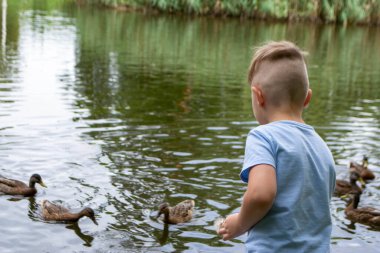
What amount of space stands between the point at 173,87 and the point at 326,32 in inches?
818

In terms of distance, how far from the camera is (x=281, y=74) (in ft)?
9.34

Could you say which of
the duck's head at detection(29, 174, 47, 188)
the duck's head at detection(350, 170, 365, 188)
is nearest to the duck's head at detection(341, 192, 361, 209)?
the duck's head at detection(350, 170, 365, 188)

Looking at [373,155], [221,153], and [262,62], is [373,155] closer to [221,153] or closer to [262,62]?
[221,153]

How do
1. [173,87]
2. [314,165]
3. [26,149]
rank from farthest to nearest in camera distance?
1. [173,87]
2. [26,149]
3. [314,165]

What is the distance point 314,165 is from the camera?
111 inches

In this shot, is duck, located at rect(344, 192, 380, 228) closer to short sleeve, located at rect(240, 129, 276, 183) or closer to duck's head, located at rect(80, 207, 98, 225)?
duck's head, located at rect(80, 207, 98, 225)

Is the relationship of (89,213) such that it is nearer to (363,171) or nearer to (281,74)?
(363,171)

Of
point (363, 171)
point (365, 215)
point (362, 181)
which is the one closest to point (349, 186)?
point (362, 181)

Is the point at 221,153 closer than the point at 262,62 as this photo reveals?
No

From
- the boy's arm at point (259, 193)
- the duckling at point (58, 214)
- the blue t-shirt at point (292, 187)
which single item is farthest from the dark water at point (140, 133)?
the boy's arm at point (259, 193)

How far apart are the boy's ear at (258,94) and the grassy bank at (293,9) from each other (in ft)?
115

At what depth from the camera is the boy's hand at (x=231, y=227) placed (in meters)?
2.86

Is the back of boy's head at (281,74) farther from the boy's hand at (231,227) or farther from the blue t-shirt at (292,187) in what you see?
the boy's hand at (231,227)

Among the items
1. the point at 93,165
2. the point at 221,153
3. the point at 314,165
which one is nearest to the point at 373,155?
the point at 221,153
